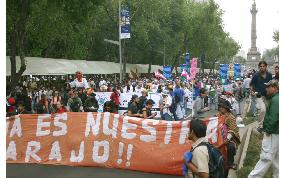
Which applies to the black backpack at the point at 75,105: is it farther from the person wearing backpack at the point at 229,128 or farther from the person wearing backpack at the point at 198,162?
the person wearing backpack at the point at 198,162

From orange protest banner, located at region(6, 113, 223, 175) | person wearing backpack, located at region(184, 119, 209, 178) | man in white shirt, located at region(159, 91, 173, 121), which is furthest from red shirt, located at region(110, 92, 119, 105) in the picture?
person wearing backpack, located at region(184, 119, 209, 178)

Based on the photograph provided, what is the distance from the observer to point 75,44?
38.9 m

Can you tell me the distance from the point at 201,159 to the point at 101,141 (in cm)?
→ 596

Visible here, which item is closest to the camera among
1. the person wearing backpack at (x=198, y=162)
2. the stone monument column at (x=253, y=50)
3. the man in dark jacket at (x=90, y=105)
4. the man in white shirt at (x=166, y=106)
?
the person wearing backpack at (x=198, y=162)

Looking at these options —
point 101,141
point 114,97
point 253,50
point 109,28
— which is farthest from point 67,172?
point 253,50

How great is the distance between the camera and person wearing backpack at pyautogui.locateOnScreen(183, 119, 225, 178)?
16.5ft

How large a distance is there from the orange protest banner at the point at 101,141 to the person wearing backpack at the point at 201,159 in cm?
444

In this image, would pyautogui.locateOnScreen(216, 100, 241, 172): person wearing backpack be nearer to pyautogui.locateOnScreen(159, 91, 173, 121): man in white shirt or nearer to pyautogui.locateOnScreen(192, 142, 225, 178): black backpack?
pyautogui.locateOnScreen(192, 142, 225, 178): black backpack

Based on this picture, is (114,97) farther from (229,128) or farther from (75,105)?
(229,128)

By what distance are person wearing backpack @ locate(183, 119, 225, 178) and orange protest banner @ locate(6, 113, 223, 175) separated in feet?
14.6

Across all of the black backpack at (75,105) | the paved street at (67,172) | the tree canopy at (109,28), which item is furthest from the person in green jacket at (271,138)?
the tree canopy at (109,28)

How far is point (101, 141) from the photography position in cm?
1076

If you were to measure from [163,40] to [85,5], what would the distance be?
35295 millimetres

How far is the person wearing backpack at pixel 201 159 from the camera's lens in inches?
198
